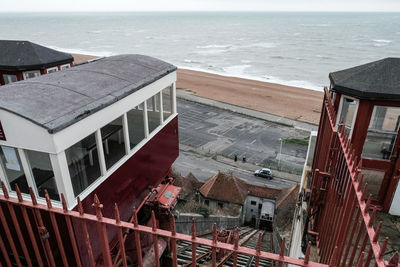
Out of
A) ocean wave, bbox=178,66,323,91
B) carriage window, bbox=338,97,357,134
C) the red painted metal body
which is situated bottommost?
ocean wave, bbox=178,66,323,91

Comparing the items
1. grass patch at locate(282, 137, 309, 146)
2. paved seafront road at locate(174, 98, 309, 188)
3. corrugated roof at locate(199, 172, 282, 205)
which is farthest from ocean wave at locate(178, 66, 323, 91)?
corrugated roof at locate(199, 172, 282, 205)

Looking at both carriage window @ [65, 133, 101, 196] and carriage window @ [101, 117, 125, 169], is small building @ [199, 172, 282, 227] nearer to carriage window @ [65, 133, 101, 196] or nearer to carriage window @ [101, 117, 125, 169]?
carriage window @ [101, 117, 125, 169]

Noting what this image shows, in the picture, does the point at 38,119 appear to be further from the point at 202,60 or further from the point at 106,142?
the point at 202,60

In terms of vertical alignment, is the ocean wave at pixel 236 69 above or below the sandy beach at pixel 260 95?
below

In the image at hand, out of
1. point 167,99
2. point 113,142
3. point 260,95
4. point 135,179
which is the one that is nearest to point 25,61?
point 167,99

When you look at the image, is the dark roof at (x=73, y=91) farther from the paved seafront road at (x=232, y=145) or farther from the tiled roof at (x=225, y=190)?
the paved seafront road at (x=232, y=145)

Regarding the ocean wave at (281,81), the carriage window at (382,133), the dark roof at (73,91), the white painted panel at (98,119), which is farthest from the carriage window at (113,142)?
the ocean wave at (281,81)

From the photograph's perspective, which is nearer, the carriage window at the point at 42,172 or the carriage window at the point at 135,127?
the carriage window at the point at 42,172
